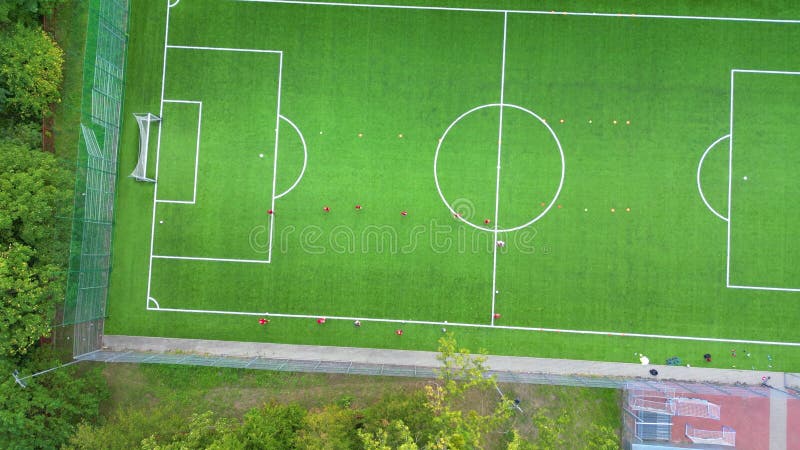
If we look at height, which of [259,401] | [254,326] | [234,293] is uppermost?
[234,293]

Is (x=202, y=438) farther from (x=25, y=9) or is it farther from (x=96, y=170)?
(x=25, y=9)

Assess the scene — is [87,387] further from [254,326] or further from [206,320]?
[254,326]

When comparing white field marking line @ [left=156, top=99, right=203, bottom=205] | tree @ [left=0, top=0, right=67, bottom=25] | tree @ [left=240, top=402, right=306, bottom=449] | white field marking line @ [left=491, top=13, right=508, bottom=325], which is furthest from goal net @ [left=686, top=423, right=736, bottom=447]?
tree @ [left=0, top=0, right=67, bottom=25]

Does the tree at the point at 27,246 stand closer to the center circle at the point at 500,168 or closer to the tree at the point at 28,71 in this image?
the tree at the point at 28,71

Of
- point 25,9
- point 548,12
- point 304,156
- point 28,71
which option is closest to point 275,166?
point 304,156

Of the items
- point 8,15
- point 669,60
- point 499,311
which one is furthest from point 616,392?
point 8,15

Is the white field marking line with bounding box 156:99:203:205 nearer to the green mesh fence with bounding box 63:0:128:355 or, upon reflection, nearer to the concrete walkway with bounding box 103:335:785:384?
the green mesh fence with bounding box 63:0:128:355

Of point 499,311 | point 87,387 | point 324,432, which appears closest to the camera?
point 324,432
